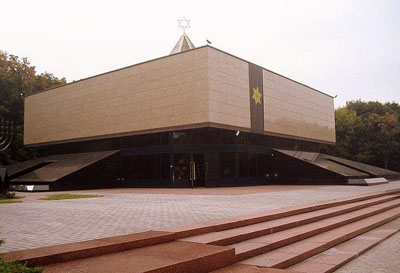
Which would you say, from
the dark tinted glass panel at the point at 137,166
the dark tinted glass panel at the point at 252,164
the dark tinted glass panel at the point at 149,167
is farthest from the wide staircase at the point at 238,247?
the dark tinted glass panel at the point at 137,166

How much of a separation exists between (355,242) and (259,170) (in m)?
22.1

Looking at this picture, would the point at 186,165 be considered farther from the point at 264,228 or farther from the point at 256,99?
the point at 264,228

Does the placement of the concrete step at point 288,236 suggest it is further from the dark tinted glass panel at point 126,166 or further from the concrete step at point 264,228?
the dark tinted glass panel at point 126,166

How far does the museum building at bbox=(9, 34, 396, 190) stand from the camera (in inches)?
1035

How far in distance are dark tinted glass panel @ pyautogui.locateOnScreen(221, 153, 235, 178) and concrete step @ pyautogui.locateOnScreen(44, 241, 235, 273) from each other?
21130mm

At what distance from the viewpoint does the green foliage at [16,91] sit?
40094 mm

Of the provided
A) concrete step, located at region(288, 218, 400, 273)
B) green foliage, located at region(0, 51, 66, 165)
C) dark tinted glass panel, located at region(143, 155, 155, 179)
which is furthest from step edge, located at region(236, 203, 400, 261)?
green foliage, located at region(0, 51, 66, 165)

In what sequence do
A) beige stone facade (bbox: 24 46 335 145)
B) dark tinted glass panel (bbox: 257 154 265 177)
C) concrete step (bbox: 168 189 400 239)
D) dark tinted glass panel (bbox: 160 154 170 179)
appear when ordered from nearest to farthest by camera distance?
concrete step (bbox: 168 189 400 239)
beige stone facade (bbox: 24 46 335 145)
dark tinted glass panel (bbox: 160 154 170 179)
dark tinted glass panel (bbox: 257 154 265 177)

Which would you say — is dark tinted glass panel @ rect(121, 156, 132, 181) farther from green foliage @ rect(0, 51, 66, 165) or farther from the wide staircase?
the wide staircase

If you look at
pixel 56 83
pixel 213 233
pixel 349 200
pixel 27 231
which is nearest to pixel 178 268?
pixel 213 233

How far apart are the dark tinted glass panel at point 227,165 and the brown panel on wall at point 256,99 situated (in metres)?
3.04

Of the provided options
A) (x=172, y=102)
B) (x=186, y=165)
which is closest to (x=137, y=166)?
(x=186, y=165)

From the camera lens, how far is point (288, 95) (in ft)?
113

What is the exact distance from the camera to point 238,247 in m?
6.79
